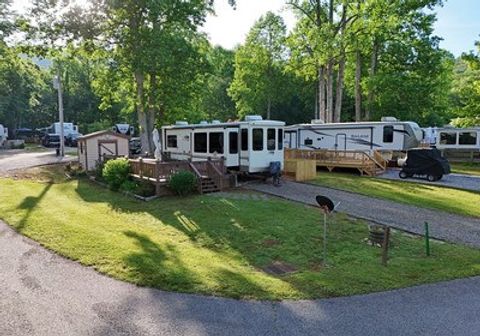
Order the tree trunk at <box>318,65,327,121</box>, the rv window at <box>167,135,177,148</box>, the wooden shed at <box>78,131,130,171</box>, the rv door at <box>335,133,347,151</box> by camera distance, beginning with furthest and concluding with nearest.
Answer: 1. the tree trunk at <box>318,65,327,121</box>
2. the rv door at <box>335,133,347,151</box>
3. the rv window at <box>167,135,177,148</box>
4. the wooden shed at <box>78,131,130,171</box>

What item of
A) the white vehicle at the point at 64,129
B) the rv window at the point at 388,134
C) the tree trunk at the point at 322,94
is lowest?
the rv window at the point at 388,134

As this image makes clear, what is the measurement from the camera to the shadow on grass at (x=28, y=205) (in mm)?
9940

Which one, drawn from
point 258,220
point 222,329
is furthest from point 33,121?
point 222,329

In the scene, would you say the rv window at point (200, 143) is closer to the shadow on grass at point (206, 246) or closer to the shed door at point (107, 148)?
the shed door at point (107, 148)

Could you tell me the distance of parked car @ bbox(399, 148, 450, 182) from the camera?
18.8 meters

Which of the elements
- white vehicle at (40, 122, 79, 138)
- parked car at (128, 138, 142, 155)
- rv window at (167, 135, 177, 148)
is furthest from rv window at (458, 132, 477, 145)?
white vehicle at (40, 122, 79, 138)

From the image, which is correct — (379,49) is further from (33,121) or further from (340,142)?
(33,121)

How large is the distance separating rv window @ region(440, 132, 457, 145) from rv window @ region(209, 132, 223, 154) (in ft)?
71.5

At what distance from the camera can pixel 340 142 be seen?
2392 centimetres

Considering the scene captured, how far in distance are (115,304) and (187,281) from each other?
48.8 inches

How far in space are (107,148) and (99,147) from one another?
483 mm

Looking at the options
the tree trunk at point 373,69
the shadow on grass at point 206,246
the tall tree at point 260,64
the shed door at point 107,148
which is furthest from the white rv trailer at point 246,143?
the tall tree at point 260,64

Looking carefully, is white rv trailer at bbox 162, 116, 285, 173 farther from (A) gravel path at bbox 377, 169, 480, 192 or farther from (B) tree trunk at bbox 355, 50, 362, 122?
(B) tree trunk at bbox 355, 50, 362, 122

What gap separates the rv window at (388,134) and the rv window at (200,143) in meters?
11.2
